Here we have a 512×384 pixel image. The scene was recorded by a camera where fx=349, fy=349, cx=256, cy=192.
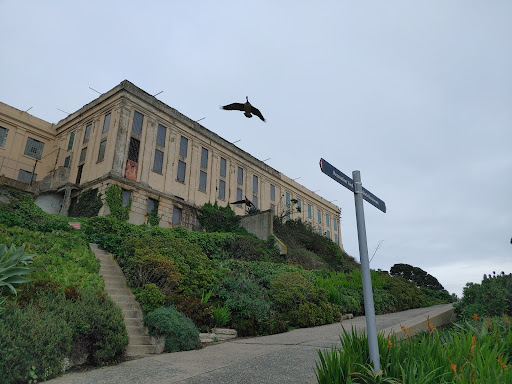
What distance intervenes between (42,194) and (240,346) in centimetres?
2395

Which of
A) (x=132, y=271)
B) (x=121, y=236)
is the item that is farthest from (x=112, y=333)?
(x=121, y=236)

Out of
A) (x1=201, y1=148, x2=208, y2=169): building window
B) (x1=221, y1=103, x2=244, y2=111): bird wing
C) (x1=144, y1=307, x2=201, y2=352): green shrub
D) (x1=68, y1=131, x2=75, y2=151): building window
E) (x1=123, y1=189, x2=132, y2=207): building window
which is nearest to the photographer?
(x1=144, y1=307, x2=201, y2=352): green shrub

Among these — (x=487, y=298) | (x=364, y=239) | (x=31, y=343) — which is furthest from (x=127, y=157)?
(x=364, y=239)

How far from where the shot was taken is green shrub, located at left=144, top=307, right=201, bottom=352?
22.5 ft

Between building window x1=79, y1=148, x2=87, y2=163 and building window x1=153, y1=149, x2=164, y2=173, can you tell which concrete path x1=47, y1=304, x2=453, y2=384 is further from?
building window x1=79, y1=148, x2=87, y2=163

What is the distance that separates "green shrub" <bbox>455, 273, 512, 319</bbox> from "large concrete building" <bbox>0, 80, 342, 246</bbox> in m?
19.8

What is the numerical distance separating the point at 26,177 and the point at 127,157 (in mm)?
9814

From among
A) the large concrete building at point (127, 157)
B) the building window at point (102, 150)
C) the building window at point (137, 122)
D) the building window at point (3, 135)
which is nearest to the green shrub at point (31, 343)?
the large concrete building at point (127, 157)

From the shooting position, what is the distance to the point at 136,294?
27.6 feet

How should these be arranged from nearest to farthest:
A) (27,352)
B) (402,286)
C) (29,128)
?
Answer: (27,352), (402,286), (29,128)

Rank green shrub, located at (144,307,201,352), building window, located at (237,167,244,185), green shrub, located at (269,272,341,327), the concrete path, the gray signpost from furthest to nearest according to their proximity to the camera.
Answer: building window, located at (237,167,244,185)
green shrub, located at (269,272,341,327)
green shrub, located at (144,307,201,352)
the concrete path
the gray signpost

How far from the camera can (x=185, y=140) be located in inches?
1136

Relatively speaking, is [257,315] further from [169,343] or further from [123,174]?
[123,174]

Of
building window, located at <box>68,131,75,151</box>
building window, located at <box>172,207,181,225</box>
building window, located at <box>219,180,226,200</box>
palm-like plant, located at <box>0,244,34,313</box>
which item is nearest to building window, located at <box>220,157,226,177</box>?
building window, located at <box>219,180,226,200</box>
